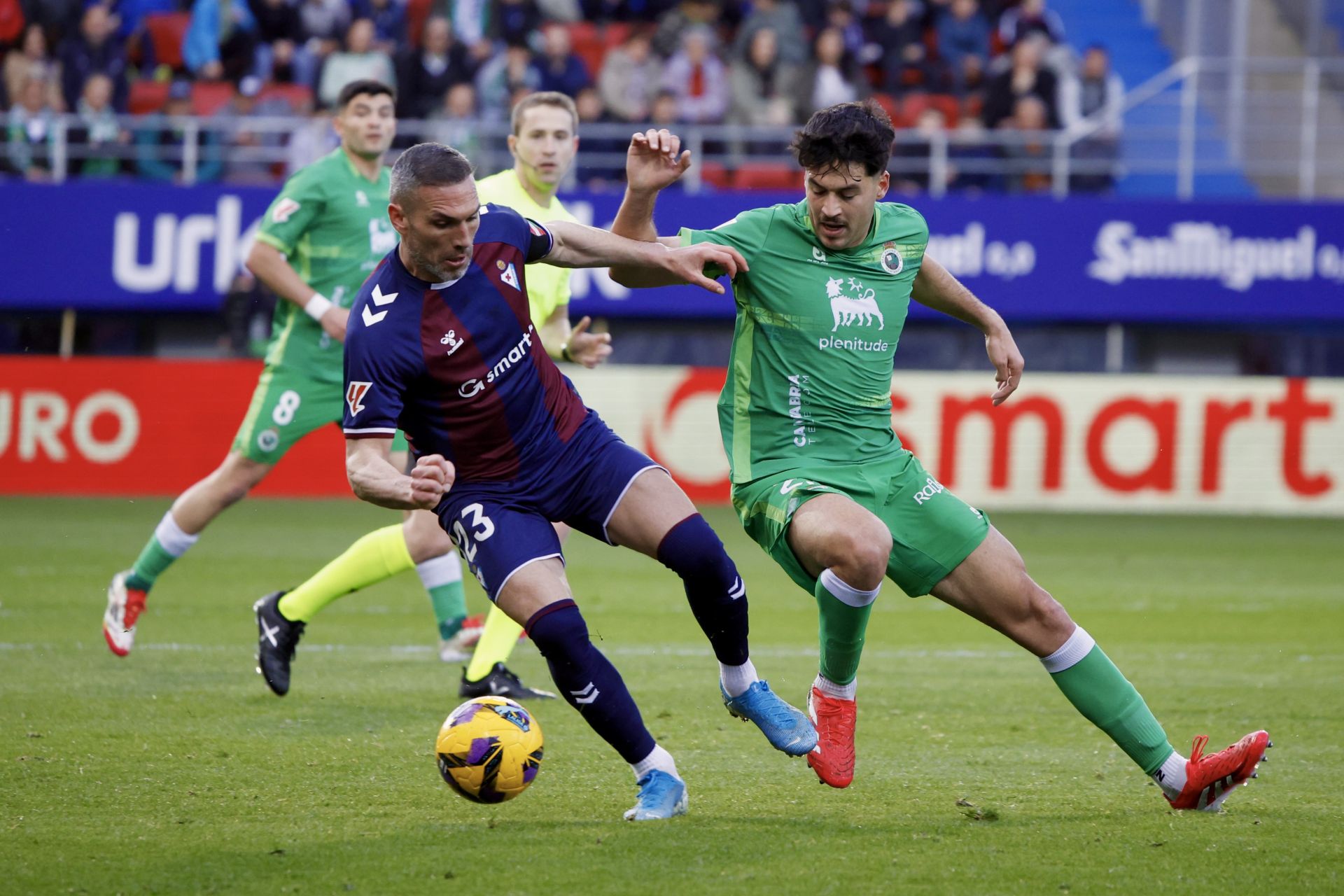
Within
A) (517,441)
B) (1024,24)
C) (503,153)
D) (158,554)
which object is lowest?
(158,554)

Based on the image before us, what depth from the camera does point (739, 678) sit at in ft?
16.4

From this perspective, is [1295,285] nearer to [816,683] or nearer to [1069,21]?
[1069,21]

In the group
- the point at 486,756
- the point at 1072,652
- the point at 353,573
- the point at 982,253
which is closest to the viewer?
the point at 486,756

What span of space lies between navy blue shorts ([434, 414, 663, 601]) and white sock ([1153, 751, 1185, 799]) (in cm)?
179

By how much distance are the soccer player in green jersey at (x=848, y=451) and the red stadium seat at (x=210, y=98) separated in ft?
45.3

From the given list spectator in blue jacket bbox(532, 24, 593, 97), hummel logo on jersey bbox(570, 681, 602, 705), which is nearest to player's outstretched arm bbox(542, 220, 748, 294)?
hummel logo on jersey bbox(570, 681, 602, 705)

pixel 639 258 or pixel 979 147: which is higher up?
pixel 979 147

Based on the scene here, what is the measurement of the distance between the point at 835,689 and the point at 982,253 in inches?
497

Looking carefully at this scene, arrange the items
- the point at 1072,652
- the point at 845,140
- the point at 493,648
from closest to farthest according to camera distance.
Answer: the point at 845,140 < the point at 1072,652 < the point at 493,648

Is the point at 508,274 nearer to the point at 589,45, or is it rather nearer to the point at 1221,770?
the point at 1221,770

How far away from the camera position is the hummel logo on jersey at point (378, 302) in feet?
15.3

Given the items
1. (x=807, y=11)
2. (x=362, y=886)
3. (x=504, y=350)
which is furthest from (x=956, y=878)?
(x=807, y=11)

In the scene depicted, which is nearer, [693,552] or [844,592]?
[693,552]

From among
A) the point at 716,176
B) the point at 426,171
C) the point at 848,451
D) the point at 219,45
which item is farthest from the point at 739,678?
the point at 219,45
